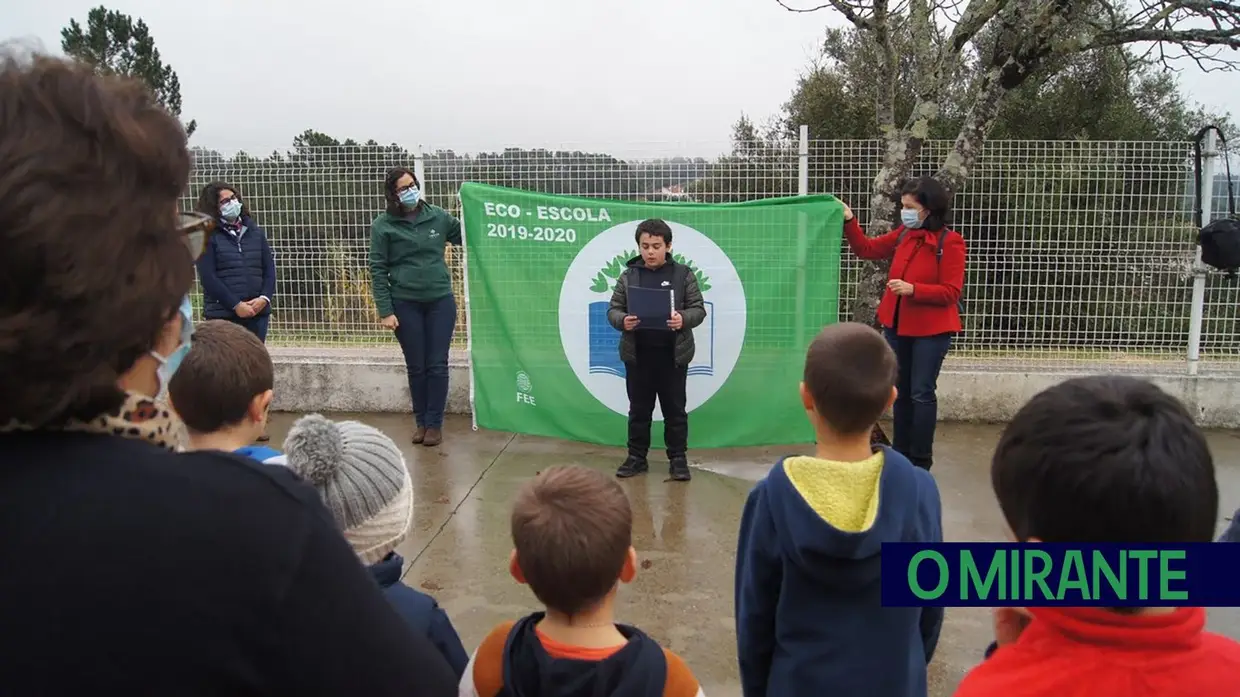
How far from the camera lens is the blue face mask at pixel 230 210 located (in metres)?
5.59

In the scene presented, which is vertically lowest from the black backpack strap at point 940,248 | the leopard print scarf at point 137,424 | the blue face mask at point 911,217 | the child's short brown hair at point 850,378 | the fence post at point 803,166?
the child's short brown hair at point 850,378

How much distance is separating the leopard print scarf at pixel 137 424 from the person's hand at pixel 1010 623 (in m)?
1.16

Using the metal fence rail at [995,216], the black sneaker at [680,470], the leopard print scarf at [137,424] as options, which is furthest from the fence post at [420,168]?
the leopard print scarf at [137,424]

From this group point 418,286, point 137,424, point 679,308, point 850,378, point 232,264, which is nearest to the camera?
point 137,424

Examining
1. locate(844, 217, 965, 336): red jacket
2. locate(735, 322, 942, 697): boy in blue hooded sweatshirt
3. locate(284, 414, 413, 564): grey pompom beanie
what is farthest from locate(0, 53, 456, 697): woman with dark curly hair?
locate(844, 217, 965, 336): red jacket

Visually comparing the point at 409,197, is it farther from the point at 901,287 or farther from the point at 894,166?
the point at 894,166

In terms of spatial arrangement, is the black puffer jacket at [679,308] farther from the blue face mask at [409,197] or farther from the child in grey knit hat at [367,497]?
the child in grey knit hat at [367,497]

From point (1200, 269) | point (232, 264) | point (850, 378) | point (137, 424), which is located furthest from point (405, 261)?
point (1200, 269)

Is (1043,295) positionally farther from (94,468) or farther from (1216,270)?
(94,468)

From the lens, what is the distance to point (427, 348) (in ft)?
19.9

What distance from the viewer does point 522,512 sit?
1797 mm

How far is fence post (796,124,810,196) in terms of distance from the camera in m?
6.09

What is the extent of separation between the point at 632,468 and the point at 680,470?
11.9 inches

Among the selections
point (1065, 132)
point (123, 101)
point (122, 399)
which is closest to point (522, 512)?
point (122, 399)
